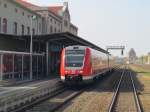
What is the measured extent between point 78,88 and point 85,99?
23.6ft

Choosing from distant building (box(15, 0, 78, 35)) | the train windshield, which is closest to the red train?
the train windshield

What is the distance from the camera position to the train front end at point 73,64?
2658 cm

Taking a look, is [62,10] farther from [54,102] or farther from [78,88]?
[54,102]

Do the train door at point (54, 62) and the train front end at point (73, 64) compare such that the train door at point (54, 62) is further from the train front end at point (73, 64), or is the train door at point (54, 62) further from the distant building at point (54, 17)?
the train front end at point (73, 64)

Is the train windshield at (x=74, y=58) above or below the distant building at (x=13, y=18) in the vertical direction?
below

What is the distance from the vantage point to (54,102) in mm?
20125

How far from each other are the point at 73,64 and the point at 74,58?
1.69 feet

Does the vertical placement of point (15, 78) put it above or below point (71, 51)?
below

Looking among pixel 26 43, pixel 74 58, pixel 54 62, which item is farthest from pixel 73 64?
pixel 54 62

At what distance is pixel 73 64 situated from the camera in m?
27.0

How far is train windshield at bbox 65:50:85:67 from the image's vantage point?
27.0 meters

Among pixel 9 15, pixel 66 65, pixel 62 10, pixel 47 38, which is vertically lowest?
pixel 66 65

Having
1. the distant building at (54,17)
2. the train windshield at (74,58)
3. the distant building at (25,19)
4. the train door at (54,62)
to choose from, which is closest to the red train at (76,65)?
the train windshield at (74,58)

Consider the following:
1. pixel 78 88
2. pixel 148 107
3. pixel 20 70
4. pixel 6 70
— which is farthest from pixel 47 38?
pixel 148 107
